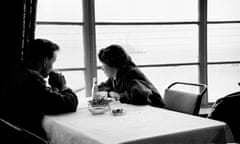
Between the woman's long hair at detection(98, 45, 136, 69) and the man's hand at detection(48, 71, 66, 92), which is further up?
the woman's long hair at detection(98, 45, 136, 69)

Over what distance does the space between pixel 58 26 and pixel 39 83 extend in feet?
4.36

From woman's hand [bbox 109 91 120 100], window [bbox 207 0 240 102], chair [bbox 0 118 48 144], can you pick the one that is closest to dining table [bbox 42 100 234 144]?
chair [bbox 0 118 48 144]

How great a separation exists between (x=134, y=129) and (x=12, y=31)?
1.63 metres

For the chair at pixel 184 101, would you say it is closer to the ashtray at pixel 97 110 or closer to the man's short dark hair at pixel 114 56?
the man's short dark hair at pixel 114 56

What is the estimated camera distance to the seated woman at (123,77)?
2.58m

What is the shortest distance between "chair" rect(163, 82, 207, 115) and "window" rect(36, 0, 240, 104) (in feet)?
3.06

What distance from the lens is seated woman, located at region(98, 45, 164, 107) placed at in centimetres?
258

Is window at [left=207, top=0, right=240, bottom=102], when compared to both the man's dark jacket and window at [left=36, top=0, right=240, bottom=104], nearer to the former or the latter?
window at [left=36, top=0, right=240, bottom=104]

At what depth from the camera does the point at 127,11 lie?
3.51m

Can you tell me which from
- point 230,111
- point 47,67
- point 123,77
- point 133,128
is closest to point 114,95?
point 123,77

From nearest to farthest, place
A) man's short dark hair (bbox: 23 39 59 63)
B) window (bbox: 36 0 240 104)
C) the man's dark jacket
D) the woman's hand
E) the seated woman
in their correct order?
the man's dark jacket < man's short dark hair (bbox: 23 39 59 63) < the seated woman < the woman's hand < window (bbox: 36 0 240 104)

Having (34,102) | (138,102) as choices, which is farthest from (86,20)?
(34,102)

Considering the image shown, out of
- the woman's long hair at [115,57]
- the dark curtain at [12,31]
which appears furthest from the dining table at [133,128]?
the dark curtain at [12,31]

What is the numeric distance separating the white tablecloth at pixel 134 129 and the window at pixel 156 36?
1392 mm
